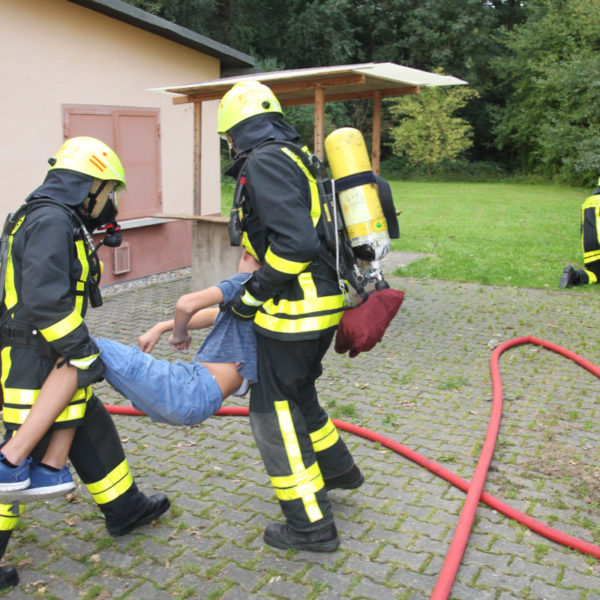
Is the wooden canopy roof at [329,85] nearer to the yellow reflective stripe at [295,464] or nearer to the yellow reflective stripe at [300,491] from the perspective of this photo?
the yellow reflective stripe at [295,464]

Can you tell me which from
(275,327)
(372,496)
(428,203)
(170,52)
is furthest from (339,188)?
(428,203)

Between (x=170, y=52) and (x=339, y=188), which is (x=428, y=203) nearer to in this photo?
(x=170, y=52)

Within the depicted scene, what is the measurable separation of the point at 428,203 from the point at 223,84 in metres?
17.4

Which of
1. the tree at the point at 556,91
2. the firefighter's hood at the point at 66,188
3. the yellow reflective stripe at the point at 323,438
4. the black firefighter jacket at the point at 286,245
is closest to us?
the black firefighter jacket at the point at 286,245

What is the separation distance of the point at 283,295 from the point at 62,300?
995 millimetres

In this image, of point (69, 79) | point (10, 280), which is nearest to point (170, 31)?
point (69, 79)

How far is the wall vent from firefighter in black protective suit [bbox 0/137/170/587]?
667 centimetres

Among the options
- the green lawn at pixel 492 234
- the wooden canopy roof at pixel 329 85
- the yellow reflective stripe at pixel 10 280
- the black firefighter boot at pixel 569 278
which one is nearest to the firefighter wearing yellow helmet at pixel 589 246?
the black firefighter boot at pixel 569 278

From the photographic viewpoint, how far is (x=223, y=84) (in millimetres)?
7480

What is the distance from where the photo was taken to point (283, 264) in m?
3.02

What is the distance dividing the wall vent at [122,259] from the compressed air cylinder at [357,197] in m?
7.02

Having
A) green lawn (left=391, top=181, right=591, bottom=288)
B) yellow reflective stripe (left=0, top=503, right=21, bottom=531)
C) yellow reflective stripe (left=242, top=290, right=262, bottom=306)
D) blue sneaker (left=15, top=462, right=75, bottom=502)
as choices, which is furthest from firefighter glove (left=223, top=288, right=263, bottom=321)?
green lawn (left=391, top=181, right=591, bottom=288)

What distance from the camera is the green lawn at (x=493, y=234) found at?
11.1 m

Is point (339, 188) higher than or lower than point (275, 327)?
higher
